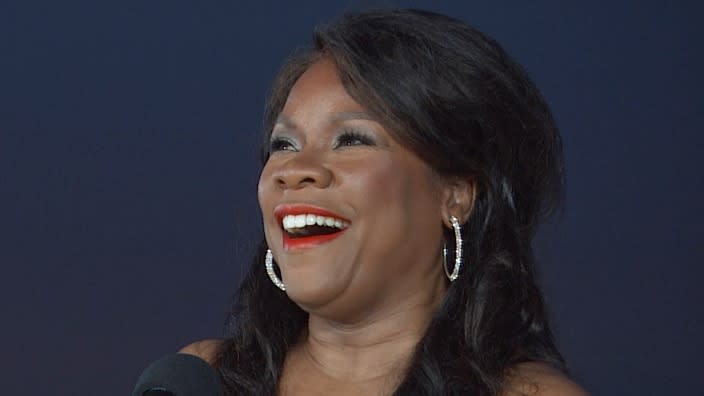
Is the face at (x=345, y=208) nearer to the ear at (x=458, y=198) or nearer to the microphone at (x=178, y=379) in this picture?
the ear at (x=458, y=198)

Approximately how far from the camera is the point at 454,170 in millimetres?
1865

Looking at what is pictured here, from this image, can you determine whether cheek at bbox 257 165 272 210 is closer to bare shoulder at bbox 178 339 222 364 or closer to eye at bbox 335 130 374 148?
eye at bbox 335 130 374 148

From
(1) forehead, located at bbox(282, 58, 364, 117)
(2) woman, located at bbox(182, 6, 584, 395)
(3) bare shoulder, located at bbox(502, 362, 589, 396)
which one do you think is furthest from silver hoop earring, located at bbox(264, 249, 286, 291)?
(3) bare shoulder, located at bbox(502, 362, 589, 396)

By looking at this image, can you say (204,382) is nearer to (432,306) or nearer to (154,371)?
(154,371)

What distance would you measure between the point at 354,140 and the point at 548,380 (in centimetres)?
44

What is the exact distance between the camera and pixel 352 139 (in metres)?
1.80

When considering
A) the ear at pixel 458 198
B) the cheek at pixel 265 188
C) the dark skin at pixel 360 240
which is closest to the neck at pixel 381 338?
the dark skin at pixel 360 240

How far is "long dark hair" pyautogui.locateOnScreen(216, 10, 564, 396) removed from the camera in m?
1.80

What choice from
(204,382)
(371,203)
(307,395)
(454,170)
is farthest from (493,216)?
(204,382)

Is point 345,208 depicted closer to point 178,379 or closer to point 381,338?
point 381,338

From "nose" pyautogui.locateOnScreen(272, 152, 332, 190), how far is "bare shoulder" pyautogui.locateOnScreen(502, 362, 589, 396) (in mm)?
394

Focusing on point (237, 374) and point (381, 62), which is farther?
point (237, 374)

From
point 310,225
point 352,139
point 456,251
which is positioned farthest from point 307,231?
point 456,251

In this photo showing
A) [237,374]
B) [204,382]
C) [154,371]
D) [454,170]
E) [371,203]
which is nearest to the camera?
[154,371]
